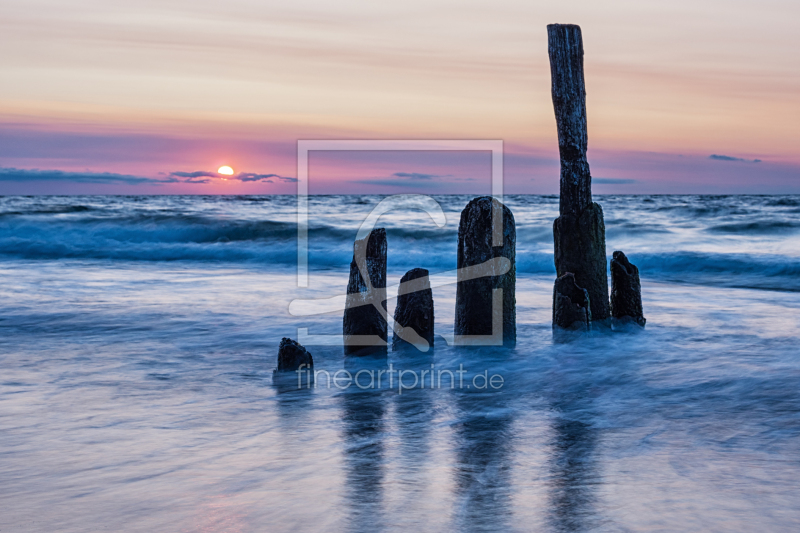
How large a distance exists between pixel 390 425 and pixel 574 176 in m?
3.52

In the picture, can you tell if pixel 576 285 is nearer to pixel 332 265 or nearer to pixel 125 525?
pixel 125 525

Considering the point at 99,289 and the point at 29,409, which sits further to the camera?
the point at 99,289

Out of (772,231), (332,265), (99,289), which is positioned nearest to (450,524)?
(99,289)

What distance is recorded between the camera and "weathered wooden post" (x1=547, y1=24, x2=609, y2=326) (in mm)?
6996

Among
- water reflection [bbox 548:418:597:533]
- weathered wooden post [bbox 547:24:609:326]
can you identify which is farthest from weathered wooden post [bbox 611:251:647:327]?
water reflection [bbox 548:418:597:533]

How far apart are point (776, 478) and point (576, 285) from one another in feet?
11.7

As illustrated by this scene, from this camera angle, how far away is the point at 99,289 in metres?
12.2

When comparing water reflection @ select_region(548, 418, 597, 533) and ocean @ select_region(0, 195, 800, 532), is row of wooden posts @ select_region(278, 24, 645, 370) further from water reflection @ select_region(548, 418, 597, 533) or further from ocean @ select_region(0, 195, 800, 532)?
water reflection @ select_region(548, 418, 597, 533)
